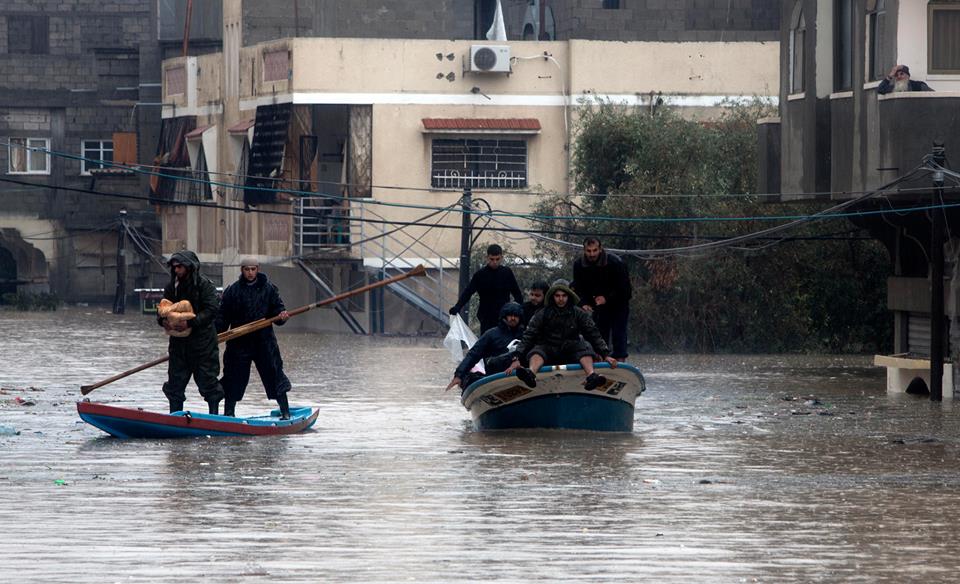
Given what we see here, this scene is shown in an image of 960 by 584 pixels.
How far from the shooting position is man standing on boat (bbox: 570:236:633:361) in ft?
62.2

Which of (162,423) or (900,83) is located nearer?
(162,423)

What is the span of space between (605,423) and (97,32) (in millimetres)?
46700

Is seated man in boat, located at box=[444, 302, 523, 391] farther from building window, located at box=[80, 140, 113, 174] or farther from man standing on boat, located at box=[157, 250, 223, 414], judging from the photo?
building window, located at box=[80, 140, 113, 174]

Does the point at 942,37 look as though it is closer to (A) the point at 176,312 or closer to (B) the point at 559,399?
(B) the point at 559,399

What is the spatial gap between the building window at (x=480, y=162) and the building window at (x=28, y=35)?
2355 cm

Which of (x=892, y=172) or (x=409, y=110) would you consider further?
(x=409, y=110)

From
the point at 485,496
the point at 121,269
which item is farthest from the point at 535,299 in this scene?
the point at 121,269

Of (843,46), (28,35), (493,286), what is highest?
(28,35)

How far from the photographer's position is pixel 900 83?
22938 mm

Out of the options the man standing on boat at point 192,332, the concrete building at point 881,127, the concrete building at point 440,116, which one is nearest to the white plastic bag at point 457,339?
the man standing on boat at point 192,332

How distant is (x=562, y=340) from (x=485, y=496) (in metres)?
4.44

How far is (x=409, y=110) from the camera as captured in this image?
43.1 meters

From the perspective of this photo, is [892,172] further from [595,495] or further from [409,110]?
[409,110]

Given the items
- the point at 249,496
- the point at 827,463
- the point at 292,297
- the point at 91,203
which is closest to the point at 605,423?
the point at 827,463
